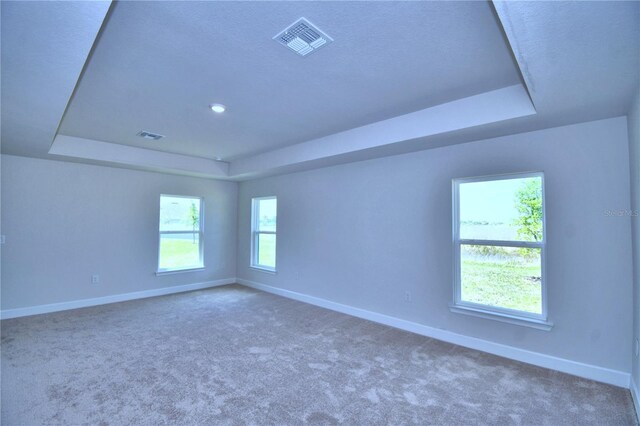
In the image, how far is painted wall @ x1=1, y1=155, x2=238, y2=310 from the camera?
14.2 feet

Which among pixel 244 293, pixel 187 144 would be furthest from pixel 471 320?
pixel 187 144

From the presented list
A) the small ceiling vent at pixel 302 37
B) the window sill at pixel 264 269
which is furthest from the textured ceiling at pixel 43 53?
the window sill at pixel 264 269

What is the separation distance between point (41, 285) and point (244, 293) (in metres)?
2.99

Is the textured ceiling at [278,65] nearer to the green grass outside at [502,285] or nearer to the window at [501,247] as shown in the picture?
the window at [501,247]

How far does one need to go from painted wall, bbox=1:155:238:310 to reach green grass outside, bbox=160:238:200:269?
0.19 m

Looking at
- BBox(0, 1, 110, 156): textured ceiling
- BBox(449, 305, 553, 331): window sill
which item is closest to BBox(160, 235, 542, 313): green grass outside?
BBox(449, 305, 553, 331): window sill

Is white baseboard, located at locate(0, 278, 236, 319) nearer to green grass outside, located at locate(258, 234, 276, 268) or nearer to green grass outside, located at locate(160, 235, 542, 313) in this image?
green grass outside, located at locate(258, 234, 276, 268)

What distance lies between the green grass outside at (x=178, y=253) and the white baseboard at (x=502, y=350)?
294 cm

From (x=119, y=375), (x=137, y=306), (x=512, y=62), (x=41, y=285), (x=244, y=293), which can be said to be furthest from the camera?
(x=244, y=293)

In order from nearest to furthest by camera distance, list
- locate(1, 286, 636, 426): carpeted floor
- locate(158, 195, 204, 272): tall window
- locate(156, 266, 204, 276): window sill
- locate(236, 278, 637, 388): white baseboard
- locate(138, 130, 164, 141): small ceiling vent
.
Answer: locate(1, 286, 636, 426): carpeted floor, locate(236, 278, 637, 388): white baseboard, locate(138, 130, 164, 141): small ceiling vent, locate(156, 266, 204, 276): window sill, locate(158, 195, 204, 272): tall window

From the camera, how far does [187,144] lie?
4656 millimetres

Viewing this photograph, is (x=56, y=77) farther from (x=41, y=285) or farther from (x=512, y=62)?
(x=41, y=285)

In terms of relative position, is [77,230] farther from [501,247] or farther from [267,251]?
[501,247]

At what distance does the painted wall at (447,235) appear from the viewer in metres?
2.63
